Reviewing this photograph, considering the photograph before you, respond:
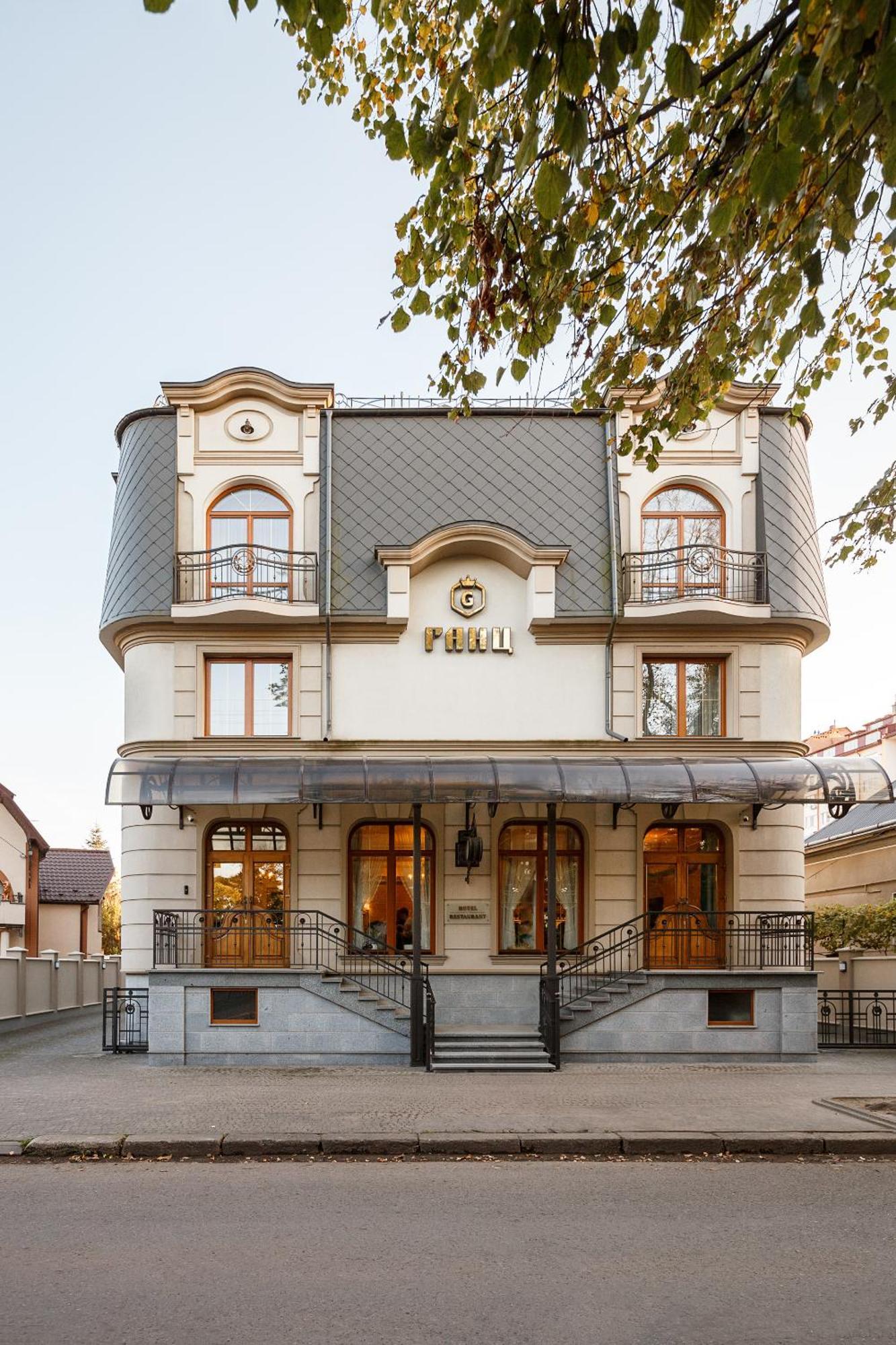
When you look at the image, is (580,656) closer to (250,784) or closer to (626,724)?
(626,724)

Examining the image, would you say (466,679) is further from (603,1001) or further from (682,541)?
(603,1001)

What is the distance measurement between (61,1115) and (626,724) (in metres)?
10.4

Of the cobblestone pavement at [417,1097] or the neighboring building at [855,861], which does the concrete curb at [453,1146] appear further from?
the neighboring building at [855,861]

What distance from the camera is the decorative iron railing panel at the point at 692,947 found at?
58.0ft

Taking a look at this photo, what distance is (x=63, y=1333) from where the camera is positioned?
589cm

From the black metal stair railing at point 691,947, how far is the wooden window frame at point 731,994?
316mm

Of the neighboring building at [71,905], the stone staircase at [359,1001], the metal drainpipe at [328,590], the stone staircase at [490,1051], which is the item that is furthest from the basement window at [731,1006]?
the neighboring building at [71,905]

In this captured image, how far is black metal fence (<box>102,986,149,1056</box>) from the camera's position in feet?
59.4

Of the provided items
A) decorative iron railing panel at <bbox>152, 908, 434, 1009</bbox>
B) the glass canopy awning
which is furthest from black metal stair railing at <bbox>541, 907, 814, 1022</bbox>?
decorative iron railing panel at <bbox>152, 908, 434, 1009</bbox>

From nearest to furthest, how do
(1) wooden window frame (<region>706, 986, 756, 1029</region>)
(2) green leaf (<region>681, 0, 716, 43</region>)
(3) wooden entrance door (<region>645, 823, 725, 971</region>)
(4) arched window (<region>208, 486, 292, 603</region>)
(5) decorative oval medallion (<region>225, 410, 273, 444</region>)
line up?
(2) green leaf (<region>681, 0, 716, 43</region>) < (1) wooden window frame (<region>706, 986, 756, 1029</region>) < (3) wooden entrance door (<region>645, 823, 725, 971</region>) < (4) arched window (<region>208, 486, 292, 603</region>) < (5) decorative oval medallion (<region>225, 410, 273, 444</region>)

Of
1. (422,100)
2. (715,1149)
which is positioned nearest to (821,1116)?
(715,1149)

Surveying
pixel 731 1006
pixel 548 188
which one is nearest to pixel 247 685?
pixel 731 1006

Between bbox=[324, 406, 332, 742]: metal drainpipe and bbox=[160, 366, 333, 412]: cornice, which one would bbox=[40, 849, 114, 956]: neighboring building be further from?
bbox=[160, 366, 333, 412]: cornice

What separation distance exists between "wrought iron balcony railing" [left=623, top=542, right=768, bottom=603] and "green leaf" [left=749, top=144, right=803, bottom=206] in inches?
529
